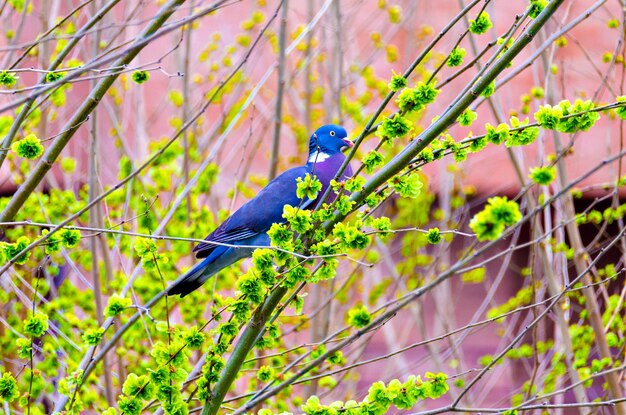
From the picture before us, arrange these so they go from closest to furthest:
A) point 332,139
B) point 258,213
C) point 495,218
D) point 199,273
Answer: point 495,218, point 199,273, point 258,213, point 332,139

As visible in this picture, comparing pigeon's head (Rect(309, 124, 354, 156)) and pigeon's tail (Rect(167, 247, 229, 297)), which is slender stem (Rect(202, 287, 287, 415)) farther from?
pigeon's head (Rect(309, 124, 354, 156))

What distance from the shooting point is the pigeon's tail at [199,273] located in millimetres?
3264

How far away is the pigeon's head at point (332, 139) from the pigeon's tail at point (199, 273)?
816 mm

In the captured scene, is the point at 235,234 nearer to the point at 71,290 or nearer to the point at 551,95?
the point at 71,290

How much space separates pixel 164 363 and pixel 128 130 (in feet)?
15.1

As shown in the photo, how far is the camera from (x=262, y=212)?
3.75m

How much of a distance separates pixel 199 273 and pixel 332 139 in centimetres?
104

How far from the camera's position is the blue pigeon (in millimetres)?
3426

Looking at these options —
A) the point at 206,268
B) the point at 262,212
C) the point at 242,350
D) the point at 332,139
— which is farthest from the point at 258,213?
the point at 242,350

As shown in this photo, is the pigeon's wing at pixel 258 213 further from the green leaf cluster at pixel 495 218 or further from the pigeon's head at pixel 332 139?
the green leaf cluster at pixel 495 218

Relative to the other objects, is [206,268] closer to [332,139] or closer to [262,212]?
[262,212]

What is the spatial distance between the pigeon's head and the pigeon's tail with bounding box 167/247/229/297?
0.82 m

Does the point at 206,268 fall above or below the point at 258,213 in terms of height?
below

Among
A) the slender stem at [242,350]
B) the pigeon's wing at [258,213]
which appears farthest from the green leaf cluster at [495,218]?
the pigeon's wing at [258,213]
